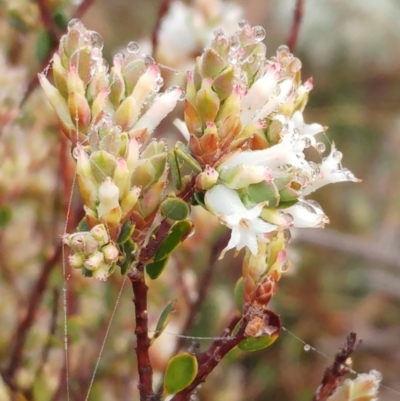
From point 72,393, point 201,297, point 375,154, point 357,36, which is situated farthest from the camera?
point 357,36

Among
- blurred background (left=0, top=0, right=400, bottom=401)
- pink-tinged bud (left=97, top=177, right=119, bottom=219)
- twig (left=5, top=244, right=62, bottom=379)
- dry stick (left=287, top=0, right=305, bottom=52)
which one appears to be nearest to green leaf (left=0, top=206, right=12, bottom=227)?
blurred background (left=0, top=0, right=400, bottom=401)

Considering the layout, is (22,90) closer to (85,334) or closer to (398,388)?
(85,334)

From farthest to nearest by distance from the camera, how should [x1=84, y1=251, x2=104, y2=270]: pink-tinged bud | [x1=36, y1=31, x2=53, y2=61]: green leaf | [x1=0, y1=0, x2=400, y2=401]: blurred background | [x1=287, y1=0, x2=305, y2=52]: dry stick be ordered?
[x1=0, y1=0, x2=400, y2=401]: blurred background < [x1=36, y1=31, x2=53, y2=61]: green leaf < [x1=287, y1=0, x2=305, y2=52]: dry stick < [x1=84, y1=251, x2=104, y2=270]: pink-tinged bud

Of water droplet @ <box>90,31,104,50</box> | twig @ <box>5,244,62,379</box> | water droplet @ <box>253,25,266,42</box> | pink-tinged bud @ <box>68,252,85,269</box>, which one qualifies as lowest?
twig @ <box>5,244,62,379</box>

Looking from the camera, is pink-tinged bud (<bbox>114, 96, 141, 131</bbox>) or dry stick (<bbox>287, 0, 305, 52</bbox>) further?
dry stick (<bbox>287, 0, 305, 52</bbox>)

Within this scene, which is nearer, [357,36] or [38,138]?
[38,138]

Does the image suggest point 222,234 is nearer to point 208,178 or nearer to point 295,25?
point 295,25

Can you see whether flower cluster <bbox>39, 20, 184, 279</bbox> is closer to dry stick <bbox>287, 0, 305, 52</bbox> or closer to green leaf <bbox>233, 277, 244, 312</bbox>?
green leaf <bbox>233, 277, 244, 312</bbox>

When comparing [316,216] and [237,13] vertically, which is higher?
[237,13]

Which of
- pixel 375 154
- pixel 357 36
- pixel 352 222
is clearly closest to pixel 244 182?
pixel 352 222
